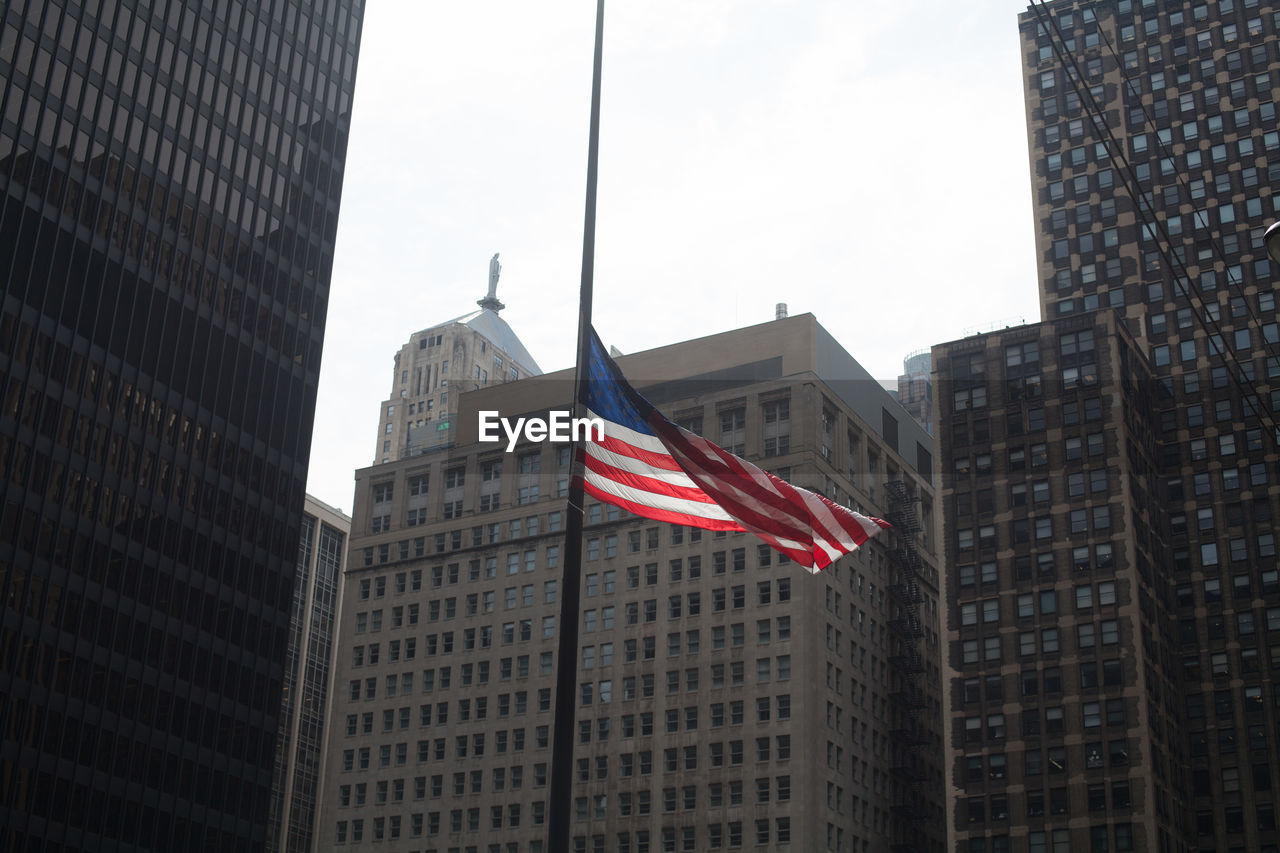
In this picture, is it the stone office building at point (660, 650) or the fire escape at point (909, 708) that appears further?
the fire escape at point (909, 708)

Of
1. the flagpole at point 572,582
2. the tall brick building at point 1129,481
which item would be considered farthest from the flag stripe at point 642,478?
the tall brick building at point 1129,481

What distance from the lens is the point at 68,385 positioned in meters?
110

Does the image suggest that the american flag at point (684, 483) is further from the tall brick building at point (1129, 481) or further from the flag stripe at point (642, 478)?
the tall brick building at point (1129, 481)

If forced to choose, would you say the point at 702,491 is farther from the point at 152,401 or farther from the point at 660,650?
the point at 660,650

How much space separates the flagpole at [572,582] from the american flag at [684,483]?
3.88 feet

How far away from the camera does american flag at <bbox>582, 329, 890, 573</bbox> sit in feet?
94.4

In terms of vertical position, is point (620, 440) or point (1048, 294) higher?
point (1048, 294)

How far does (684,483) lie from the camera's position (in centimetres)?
3097

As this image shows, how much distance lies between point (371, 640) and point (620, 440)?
140 meters

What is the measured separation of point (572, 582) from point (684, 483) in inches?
304

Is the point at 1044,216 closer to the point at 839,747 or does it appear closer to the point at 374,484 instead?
the point at 839,747

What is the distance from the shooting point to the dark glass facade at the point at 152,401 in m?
106

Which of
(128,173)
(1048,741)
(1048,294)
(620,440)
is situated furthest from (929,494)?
(620,440)

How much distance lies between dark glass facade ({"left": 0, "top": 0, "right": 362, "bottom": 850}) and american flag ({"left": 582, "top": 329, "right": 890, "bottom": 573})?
82936 mm
